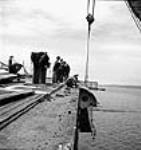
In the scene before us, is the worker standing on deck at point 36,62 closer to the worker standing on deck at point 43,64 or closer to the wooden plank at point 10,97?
the worker standing on deck at point 43,64

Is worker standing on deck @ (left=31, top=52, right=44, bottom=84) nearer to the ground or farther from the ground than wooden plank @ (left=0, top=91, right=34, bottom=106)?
farther from the ground

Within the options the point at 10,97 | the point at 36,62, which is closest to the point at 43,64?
the point at 36,62

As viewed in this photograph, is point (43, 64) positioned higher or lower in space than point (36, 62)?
lower

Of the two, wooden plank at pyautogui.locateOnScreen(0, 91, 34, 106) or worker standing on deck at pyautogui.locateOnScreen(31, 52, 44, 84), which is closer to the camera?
wooden plank at pyautogui.locateOnScreen(0, 91, 34, 106)

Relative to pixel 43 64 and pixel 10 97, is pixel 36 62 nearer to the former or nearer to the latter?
pixel 43 64

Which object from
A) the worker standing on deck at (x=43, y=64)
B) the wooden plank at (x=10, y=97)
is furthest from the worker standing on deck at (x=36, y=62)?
the wooden plank at (x=10, y=97)

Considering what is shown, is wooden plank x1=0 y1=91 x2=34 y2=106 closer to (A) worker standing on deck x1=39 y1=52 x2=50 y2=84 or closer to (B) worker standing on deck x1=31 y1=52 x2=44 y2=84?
(A) worker standing on deck x1=39 y1=52 x2=50 y2=84

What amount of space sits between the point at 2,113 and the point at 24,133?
2.32 m

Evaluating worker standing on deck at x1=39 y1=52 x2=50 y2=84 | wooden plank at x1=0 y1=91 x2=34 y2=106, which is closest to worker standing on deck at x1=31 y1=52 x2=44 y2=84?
worker standing on deck at x1=39 y1=52 x2=50 y2=84

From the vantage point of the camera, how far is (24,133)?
727 cm

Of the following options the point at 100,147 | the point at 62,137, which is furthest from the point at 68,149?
the point at 100,147

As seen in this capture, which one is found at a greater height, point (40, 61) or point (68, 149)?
point (40, 61)

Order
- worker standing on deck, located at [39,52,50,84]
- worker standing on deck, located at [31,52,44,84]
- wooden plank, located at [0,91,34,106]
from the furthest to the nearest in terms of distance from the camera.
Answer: worker standing on deck, located at [31,52,44,84] → worker standing on deck, located at [39,52,50,84] → wooden plank, located at [0,91,34,106]

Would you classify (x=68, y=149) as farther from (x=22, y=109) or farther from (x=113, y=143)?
(x=113, y=143)
